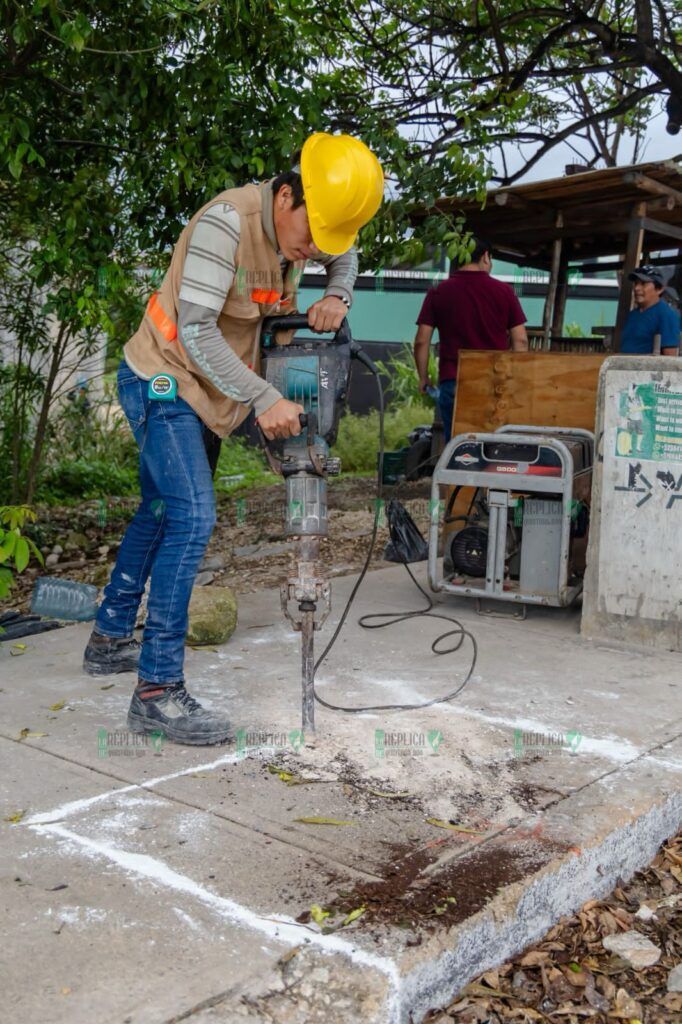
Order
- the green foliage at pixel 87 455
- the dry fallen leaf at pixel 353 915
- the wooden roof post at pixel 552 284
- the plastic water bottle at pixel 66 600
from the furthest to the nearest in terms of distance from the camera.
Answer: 1. the green foliage at pixel 87 455
2. the wooden roof post at pixel 552 284
3. the plastic water bottle at pixel 66 600
4. the dry fallen leaf at pixel 353 915

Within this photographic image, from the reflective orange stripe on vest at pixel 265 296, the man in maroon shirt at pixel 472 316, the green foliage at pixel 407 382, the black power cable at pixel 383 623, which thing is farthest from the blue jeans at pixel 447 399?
the green foliage at pixel 407 382

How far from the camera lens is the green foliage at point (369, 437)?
42.3 ft

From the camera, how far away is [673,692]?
13.9ft

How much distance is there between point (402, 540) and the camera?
20.7 feet

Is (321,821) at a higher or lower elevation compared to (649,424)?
lower

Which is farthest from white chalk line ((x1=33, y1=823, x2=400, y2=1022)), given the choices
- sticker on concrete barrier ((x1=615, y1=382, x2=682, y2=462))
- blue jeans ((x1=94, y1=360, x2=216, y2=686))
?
sticker on concrete barrier ((x1=615, y1=382, x2=682, y2=462))

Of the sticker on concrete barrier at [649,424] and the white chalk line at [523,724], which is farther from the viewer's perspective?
the sticker on concrete barrier at [649,424]

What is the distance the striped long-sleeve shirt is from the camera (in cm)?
332

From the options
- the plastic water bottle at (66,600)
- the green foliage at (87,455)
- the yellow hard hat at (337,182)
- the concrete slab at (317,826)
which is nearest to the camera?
the concrete slab at (317,826)

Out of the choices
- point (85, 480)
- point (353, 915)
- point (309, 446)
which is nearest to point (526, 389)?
point (309, 446)

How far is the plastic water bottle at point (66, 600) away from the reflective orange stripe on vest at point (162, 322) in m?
1.88

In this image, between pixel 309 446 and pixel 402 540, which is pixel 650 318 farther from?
pixel 309 446

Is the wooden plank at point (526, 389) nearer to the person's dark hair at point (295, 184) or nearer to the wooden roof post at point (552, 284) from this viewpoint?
the person's dark hair at point (295, 184)

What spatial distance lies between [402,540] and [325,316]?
9.79ft
